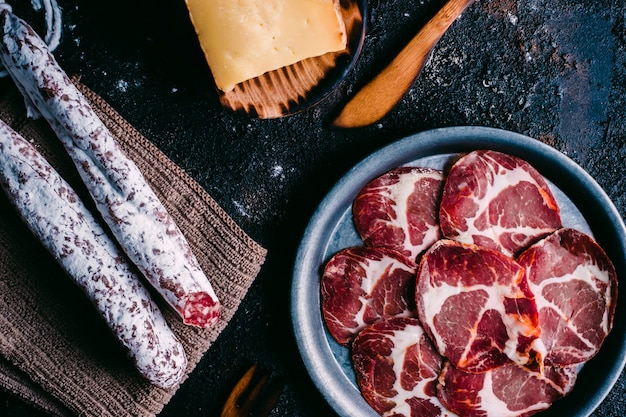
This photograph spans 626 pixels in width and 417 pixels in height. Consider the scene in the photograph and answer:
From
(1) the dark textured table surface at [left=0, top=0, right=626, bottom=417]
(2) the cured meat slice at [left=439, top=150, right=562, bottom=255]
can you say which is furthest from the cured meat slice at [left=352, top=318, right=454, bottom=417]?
(2) the cured meat slice at [left=439, top=150, right=562, bottom=255]

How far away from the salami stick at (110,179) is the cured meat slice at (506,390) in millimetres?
593

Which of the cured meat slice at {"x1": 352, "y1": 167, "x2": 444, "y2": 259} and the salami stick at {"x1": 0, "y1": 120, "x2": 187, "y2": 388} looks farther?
the cured meat slice at {"x1": 352, "y1": 167, "x2": 444, "y2": 259}

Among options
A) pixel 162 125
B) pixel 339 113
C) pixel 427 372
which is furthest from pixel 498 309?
pixel 162 125

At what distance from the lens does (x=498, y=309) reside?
1250 mm

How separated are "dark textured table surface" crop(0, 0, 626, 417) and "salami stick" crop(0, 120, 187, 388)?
260mm

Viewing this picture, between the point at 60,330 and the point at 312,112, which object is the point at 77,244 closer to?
the point at 60,330

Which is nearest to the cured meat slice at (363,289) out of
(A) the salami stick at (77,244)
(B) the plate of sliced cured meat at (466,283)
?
(B) the plate of sliced cured meat at (466,283)

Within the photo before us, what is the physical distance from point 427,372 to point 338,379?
0.20 metres

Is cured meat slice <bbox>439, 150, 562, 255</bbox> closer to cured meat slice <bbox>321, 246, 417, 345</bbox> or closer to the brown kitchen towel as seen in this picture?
cured meat slice <bbox>321, 246, 417, 345</bbox>

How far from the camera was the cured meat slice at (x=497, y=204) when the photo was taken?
1.28 metres

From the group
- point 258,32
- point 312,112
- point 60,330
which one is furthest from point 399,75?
point 60,330

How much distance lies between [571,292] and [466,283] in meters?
0.24

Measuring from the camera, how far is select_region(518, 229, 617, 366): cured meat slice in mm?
1270

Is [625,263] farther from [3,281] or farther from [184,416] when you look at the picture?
[3,281]
